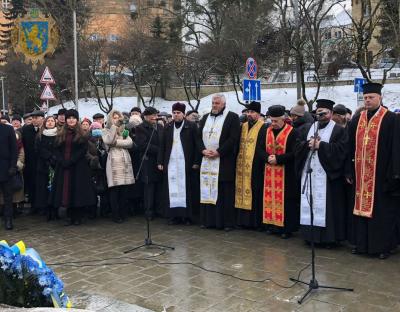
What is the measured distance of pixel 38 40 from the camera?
56.5 ft

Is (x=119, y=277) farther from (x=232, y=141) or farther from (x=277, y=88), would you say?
(x=277, y=88)

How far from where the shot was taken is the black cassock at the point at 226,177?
769cm

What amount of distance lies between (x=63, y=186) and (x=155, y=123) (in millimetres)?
1836

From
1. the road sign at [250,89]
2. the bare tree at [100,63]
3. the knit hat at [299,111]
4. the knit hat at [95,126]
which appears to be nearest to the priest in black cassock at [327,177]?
the knit hat at [299,111]

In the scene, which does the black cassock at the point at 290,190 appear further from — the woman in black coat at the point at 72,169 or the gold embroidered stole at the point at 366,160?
the woman in black coat at the point at 72,169

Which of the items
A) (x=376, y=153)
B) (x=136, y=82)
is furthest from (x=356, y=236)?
(x=136, y=82)

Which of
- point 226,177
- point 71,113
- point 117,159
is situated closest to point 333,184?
point 226,177

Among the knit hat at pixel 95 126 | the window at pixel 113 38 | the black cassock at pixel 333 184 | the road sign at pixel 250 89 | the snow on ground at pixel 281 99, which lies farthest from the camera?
the window at pixel 113 38

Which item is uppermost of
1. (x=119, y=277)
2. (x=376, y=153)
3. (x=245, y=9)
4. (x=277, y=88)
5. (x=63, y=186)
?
(x=245, y=9)

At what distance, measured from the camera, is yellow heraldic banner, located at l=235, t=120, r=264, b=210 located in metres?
7.61

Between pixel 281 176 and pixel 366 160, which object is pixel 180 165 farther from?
pixel 366 160

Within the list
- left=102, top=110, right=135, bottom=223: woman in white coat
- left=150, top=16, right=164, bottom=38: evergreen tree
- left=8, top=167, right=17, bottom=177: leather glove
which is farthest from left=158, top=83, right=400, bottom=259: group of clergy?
left=150, top=16, right=164, bottom=38: evergreen tree

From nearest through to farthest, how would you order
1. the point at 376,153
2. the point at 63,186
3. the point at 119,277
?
the point at 119,277 → the point at 376,153 → the point at 63,186

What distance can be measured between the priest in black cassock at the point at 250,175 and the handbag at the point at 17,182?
367cm
